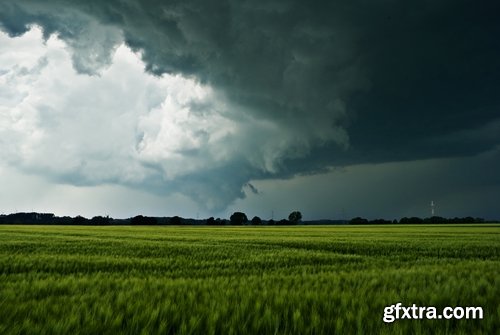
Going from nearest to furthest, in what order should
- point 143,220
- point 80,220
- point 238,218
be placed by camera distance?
point 80,220
point 143,220
point 238,218

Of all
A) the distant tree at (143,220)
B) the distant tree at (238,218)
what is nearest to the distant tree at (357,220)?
the distant tree at (238,218)

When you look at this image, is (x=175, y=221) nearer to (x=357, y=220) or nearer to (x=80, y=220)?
(x=80, y=220)

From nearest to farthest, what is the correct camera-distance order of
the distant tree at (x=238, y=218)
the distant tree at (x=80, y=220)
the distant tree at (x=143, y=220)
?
the distant tree at (x=80, y=220), the distant tree at (x=143, y=220), the distant tree at (x=238, y=218)

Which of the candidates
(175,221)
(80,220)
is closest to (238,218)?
(175,221)

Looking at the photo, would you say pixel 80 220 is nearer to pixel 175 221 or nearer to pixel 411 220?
pixel 175 221

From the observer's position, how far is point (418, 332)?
325 centimetres

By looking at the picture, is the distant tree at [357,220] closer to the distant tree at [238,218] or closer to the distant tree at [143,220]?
the distant tree at [238,218]

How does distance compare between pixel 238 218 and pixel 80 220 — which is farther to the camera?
pixel 238 218

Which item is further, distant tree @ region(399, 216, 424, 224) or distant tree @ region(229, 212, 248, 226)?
distant tree @ region(229, 212, 248, 226)

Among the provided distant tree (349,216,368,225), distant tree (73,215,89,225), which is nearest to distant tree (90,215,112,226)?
distant tree (73,215,89,225)

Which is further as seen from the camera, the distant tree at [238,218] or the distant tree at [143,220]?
the distant tree at [238,218]

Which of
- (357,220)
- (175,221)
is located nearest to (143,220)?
(175,221)

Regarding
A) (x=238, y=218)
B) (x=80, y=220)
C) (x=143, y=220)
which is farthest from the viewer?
(x=238, y=218)

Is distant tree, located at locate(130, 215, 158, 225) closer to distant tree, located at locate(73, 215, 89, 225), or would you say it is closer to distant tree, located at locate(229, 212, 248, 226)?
distant tree, located at locate(73, 215, 89, 225)
